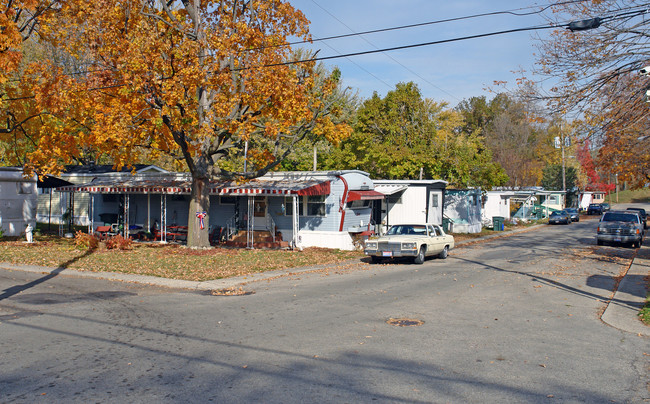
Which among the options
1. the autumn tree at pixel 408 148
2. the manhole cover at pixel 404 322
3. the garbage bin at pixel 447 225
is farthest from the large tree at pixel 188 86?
the garbage bin at pixel 447 225

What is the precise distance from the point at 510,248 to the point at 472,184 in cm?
1068

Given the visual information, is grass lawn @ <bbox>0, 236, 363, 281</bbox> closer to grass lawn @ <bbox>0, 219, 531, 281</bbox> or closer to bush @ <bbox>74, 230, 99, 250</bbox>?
grass lawn @ <bbox>0, 219, 531, 281</bbox>

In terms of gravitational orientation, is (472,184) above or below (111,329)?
above

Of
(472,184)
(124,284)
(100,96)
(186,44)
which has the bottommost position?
(124,284)

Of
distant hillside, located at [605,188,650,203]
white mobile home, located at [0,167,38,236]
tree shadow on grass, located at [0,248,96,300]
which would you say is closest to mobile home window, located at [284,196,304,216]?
tree shadow on grass, located at [0,248,96,300]

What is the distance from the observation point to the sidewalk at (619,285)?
11.0 metres

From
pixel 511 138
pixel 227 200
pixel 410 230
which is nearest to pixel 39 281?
pixel 227 200

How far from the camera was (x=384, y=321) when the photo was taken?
10.4 meters

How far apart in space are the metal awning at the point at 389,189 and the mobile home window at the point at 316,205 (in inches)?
215

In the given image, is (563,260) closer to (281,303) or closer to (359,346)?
(281,303)

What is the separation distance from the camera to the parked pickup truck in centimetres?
2781

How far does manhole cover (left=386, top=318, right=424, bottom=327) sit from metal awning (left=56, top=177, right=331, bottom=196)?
12.5 meters

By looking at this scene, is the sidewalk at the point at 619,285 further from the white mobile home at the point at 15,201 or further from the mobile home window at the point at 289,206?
the white mobile home at the point at 15,201

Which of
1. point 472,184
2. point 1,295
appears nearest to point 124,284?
point 1,295
